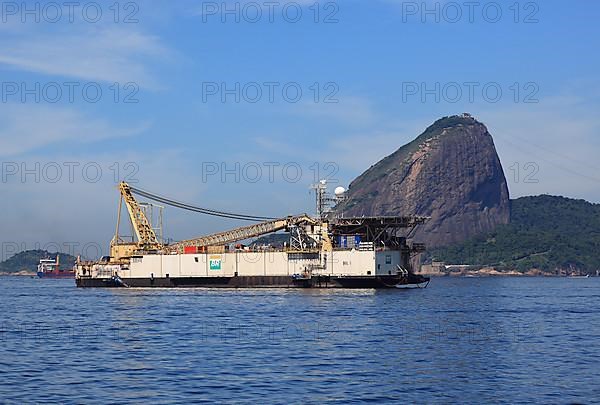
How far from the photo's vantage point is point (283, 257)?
4749 inches

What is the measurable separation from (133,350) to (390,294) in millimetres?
58194

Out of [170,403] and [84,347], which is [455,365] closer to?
[170,403]

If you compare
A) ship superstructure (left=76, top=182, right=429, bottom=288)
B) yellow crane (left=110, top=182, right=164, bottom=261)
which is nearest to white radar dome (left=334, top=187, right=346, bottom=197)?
ship superstructure (left=76, top=182, right=429, bottom=288)

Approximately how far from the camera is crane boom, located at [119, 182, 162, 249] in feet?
462

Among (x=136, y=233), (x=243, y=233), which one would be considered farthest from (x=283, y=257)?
(x=136, y=233)

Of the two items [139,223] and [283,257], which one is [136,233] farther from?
[283,257]

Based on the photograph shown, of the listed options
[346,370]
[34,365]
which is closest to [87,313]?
[34,365]

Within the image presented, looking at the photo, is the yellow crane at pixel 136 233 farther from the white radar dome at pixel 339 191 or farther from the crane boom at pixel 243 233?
the white radar dome at pixel 339 191

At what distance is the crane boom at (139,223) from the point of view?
462ft

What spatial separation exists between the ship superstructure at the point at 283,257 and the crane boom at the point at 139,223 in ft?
0.55

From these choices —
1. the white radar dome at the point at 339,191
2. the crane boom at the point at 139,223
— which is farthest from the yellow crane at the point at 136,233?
the white radar dome at the point at 339,191

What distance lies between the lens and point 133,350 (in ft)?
149

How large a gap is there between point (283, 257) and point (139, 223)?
33178mm

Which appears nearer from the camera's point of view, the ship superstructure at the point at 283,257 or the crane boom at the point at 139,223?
the ship superstructure at the point at 283,257
